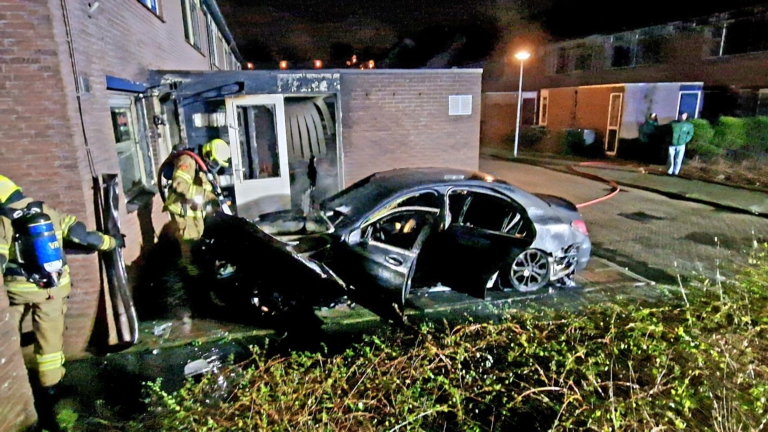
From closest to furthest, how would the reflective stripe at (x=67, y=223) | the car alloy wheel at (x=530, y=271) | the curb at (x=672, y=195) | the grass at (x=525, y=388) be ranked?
the grass at (x=525, y=388)
the reflective stripe at (x=67, y=223)
the car alloy wheel at (x=530, y=271)
the curb at (x=672, y=195)

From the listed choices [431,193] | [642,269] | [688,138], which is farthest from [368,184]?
[688,138]

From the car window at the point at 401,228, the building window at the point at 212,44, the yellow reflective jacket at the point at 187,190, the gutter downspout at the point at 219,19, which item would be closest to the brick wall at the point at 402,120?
the yellow reflective jacket at the point at 187,190

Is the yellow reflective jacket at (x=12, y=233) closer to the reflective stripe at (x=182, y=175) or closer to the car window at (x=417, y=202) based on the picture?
the reflective stripe at (x=182, y=175)

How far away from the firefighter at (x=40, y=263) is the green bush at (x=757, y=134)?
625 inches

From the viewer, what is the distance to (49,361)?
3.78 meters

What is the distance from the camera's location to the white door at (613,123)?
17.0 metres

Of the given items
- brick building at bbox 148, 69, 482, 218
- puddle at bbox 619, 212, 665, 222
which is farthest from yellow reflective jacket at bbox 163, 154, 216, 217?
puddle at bbox 619, 212, 665, 222

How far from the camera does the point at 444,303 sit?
5.24m

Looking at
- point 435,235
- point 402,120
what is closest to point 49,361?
point 435,235

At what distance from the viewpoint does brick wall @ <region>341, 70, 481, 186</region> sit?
870cm

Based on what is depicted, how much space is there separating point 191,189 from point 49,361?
2545mm

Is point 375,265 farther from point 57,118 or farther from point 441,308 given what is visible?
point 57,118

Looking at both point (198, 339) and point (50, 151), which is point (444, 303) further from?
point (50, 151)

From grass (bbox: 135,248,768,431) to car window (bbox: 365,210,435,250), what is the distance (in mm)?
1407
